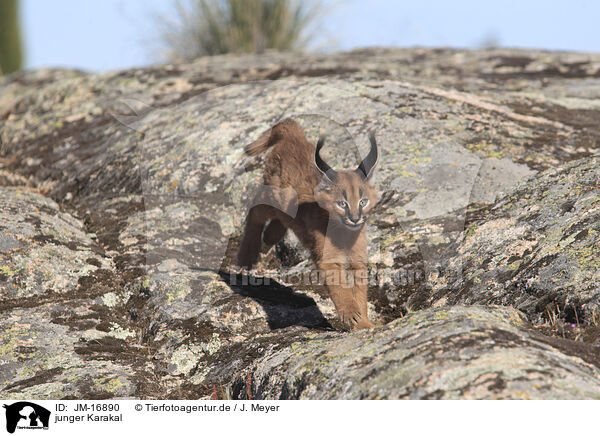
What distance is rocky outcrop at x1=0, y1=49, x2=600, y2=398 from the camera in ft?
11.4

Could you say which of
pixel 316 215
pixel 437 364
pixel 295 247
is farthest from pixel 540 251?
pixel 295 247

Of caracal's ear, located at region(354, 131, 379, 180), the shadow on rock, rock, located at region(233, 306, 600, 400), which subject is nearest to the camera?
rock, located at region(233, 306, 600, 400)

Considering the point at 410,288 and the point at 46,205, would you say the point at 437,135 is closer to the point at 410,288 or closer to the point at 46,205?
the point at 410,288

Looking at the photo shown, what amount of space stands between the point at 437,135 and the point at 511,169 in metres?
0.97

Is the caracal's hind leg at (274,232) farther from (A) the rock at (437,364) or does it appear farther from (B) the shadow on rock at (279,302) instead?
(A) the rock at (437,364)

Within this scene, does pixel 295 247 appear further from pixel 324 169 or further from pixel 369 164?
pixel 369 164

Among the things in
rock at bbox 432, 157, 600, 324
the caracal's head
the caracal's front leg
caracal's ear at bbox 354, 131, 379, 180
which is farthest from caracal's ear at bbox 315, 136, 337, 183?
rock at bbox 432, 157, 600, 324

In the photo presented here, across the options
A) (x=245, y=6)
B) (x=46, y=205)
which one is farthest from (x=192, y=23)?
(x=46, y=205)

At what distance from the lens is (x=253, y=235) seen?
6.35 m
